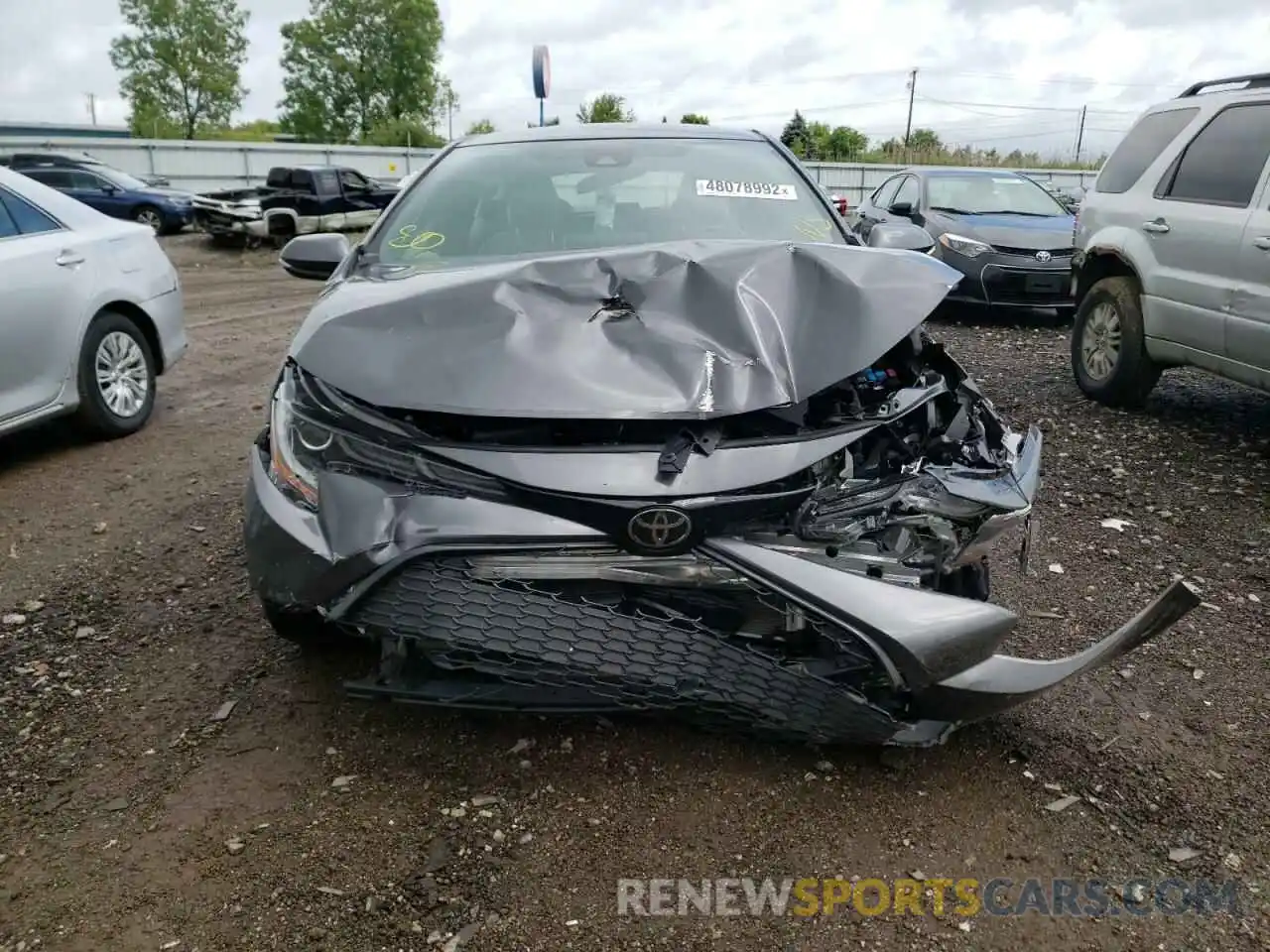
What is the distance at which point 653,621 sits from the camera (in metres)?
2.21

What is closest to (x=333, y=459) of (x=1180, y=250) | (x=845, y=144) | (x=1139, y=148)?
(x=1180, y=250)

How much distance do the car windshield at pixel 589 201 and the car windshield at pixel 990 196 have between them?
690cm

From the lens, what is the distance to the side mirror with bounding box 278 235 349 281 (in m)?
3.78

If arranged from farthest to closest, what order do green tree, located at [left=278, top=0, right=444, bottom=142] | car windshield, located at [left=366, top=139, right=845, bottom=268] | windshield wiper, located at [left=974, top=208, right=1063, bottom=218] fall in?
green tree, located at [left=278, top=0, right=444, bottom=142], windshield wiper, located at [left=974, top=208, right=1063, bottom=218], car windshield, located at [left=366, top=139, right=845, bottom=268]

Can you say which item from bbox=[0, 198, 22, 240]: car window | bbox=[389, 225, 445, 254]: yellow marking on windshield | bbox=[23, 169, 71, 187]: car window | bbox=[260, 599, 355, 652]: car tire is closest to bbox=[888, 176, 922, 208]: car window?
bbox=[389, 225, 445, 254]: yellow marking on windshield

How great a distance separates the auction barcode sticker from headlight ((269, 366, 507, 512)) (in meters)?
1.80

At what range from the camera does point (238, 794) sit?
248 centimetres

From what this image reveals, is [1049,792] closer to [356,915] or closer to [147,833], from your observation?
[356,915]

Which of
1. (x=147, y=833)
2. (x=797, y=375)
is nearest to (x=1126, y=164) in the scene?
(x=797, y=375)

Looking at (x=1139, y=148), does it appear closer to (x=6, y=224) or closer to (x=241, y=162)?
(x=6, y=224)

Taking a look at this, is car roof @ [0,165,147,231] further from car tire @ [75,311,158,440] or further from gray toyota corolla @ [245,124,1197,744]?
gray toyota corolla @ [245,124,1197,744]

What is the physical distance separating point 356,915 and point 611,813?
63 cm

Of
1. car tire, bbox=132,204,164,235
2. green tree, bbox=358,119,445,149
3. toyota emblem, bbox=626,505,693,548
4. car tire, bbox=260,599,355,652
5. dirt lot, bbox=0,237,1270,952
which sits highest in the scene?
green tree, bbox=358,119,445,149

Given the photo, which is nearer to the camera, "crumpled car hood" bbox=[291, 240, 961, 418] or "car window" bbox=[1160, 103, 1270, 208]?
"crumpled car hood" bbox=[291, 240, 961, 418]
